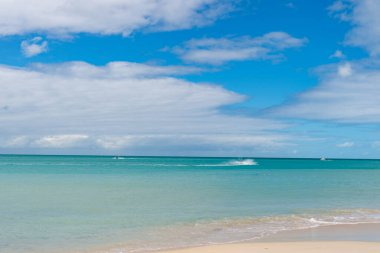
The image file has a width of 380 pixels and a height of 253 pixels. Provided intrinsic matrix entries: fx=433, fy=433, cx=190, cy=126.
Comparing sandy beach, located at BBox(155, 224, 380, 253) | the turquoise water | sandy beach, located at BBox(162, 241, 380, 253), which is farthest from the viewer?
the turquoise water

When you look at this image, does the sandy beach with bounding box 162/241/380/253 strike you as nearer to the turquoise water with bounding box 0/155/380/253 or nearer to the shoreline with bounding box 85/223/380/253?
the shoreline with bounding box 85/223/380/253

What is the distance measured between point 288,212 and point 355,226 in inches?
189

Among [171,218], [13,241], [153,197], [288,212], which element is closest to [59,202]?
[153,197]

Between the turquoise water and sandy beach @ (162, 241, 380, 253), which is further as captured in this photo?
the turquoise water

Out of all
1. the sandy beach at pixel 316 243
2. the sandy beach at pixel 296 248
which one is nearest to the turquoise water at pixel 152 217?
the sandy beach at pixel 316 243

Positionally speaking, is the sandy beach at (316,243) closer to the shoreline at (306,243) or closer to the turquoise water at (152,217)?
the shoreline at (306,243)

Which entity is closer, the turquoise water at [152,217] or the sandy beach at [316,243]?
the sandy beach at [316,243]

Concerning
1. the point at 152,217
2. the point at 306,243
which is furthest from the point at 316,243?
the point at 152,217

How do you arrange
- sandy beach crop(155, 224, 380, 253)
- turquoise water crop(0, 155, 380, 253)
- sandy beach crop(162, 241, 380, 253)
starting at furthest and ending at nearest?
turquoise water crop(0, 155, 380, 253)
sandy beach crop(155, 224, 380, 253)
sandy beach crop(162, 241, 380, 253)

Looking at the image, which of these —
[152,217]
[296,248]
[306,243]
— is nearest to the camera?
[296,248]

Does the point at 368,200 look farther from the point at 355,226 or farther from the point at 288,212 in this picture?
the point at 355,226

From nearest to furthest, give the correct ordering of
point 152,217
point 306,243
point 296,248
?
point 296,248
point 306,243
point 152,217

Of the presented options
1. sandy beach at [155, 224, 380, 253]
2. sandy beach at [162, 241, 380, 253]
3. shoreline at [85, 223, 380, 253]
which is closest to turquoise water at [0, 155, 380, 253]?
shoreline at [85, 223, 380, 253]

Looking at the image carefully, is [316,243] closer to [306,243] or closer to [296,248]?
[306,243]
